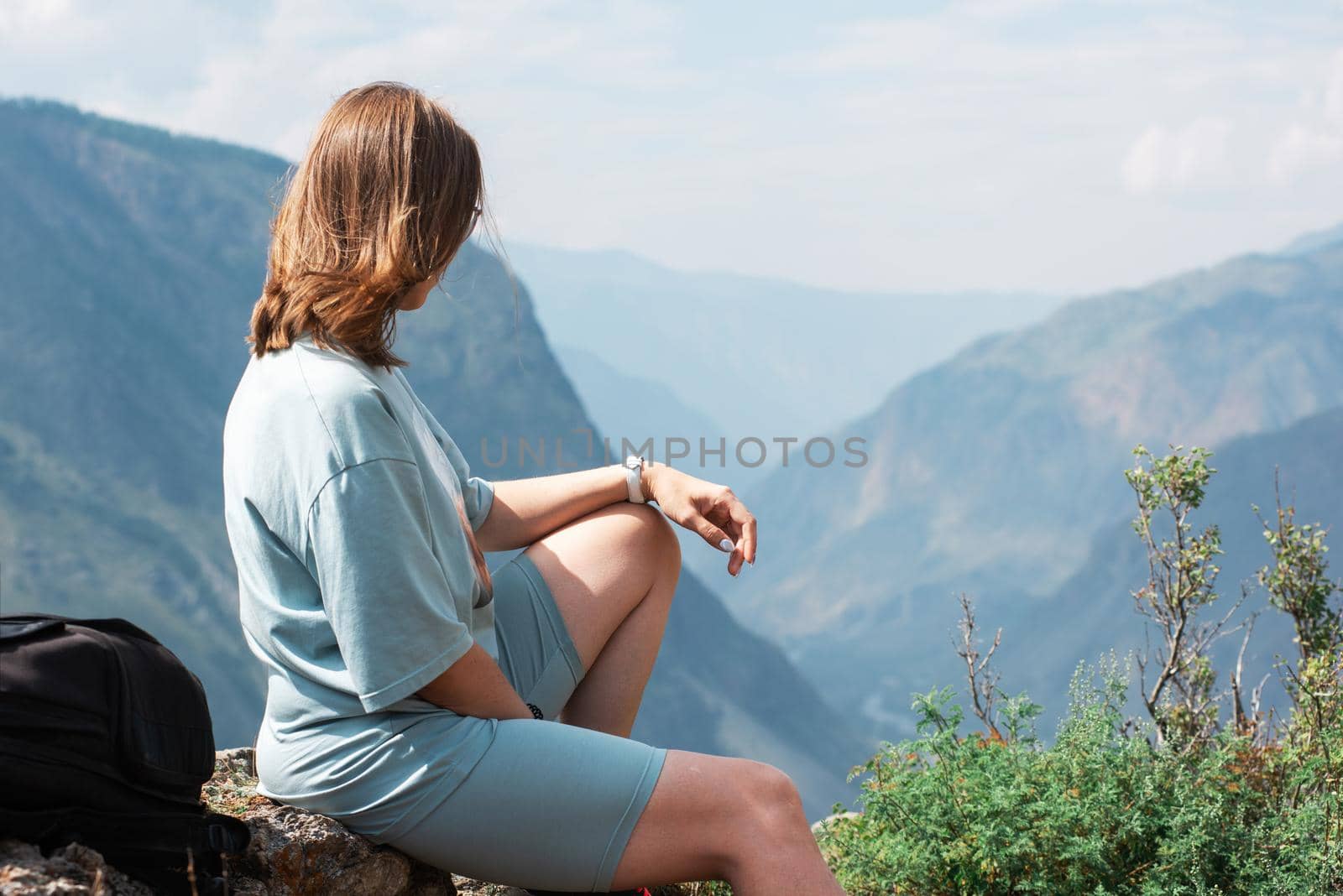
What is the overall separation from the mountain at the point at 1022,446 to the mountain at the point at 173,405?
47177 mm

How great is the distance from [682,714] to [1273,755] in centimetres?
6799

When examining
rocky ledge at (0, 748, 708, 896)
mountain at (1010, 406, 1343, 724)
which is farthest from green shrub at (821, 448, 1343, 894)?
mountain at (1010, 406, 1343, 724)

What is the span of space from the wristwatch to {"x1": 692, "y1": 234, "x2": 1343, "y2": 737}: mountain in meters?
118

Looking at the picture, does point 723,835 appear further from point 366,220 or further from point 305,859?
point 366,220

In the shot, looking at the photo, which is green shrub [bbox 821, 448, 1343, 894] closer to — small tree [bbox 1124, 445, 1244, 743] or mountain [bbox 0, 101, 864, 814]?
small tree [bbox 1124, 445, 1244, 743]

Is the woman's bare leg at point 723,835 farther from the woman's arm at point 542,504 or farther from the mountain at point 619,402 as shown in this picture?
the mountain at point 619,402

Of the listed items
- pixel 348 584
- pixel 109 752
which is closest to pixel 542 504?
pixel 348 584

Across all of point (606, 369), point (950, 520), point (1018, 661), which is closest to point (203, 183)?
point (1018, 661)

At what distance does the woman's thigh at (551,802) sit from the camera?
5.96 feet

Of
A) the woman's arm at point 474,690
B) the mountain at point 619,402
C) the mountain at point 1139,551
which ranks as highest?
the mountain at point 619,402

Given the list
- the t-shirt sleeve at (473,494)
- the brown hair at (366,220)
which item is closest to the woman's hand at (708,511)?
the t-shirt sleeve at (473,494)

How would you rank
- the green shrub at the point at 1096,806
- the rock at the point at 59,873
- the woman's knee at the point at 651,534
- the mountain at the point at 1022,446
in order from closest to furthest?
1. the rock at the point at 59,873
2. the woman's knee at the point at 651,534
3. the green shrub at the point at 1096,806
4. the mountain at the point at 1022,446

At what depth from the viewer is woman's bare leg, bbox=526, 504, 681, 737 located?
242 centimetres

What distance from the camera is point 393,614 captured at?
1.75m
